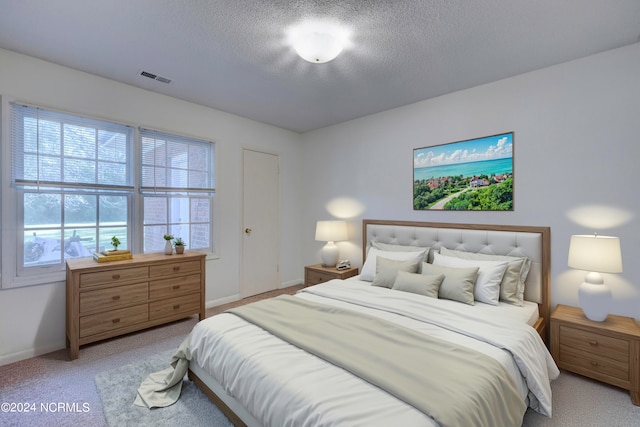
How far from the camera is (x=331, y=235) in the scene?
12.9 ft

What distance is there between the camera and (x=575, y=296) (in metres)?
2.48

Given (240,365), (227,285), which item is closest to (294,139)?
(227,285)

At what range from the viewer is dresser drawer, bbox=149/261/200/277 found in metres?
2.93

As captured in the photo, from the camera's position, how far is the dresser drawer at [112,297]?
252 centimetres

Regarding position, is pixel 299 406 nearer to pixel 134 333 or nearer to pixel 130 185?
pixel 134 333

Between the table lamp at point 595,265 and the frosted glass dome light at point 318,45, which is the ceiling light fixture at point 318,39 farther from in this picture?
the table lamp at point 595,265

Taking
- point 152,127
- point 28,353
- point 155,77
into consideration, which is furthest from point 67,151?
point 28,353

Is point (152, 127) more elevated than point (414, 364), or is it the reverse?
point (152, 127)

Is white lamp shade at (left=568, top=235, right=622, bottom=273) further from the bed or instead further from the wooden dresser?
the wooden dresser

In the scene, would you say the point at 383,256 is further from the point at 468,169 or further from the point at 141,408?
the point at 141,408

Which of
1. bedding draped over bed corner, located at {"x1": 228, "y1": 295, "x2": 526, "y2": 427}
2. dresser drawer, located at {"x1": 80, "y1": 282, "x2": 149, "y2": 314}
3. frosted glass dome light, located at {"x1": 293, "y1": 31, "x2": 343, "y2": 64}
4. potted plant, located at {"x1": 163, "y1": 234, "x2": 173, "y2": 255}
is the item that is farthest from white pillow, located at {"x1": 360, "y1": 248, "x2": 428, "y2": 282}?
dresser drawer, located at {"x1": 80, "y1": 282, "x2": 149, "y2": 314}

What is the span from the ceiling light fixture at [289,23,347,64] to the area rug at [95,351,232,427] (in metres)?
2.53

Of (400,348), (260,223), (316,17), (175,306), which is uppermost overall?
(316,17)

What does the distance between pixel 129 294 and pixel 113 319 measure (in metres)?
0.24
